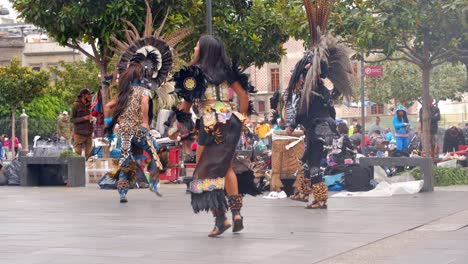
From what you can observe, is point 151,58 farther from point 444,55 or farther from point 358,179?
point 444,55

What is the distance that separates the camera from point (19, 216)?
1210 cm

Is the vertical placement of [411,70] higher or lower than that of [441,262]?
higher

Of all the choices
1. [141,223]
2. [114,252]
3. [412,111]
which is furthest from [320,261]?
[412,111]

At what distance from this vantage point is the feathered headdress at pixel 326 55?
12.7 meters

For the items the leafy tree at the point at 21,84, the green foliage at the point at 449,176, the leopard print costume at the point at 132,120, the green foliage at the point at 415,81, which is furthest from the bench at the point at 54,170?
the green foliage at the point at 415,81

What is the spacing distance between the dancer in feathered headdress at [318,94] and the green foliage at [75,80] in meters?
37.8

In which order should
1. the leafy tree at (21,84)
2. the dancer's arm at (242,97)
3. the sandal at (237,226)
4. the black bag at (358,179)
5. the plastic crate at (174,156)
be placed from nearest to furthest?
the sandal at (237,226) < the dancer's arm at (242,97) < the black bag at (358,179) < the plastic crate at (174,156) < the leafy tree at (21,84)

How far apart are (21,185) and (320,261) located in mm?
12342

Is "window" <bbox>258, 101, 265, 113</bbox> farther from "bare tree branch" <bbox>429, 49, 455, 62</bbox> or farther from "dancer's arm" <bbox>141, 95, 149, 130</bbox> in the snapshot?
"dancer's arm" <bbox>141, 95, 149, 130</bbox>

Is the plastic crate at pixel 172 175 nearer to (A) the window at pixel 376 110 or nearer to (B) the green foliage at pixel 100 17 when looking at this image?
(B) the green foliage at pixel 100 17

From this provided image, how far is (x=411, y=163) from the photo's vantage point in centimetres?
1583

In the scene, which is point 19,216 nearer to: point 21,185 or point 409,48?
point 21,185

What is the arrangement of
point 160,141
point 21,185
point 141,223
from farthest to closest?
point 21,185, point 160,141, point 141,223

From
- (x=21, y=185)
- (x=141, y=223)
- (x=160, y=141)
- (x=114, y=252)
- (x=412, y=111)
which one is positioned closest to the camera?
(x=114, y=252)
